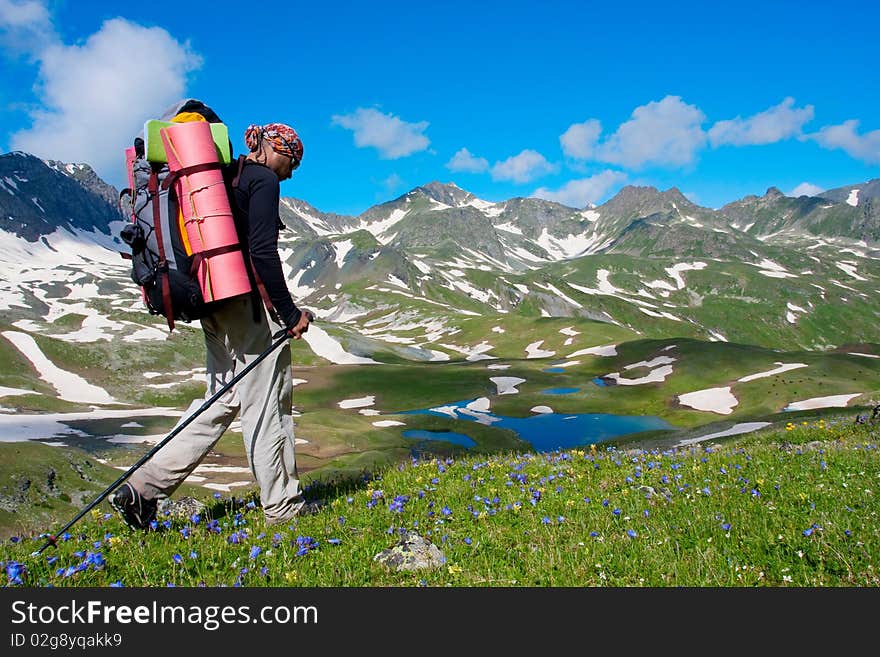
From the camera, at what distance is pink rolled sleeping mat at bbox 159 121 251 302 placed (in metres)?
7.57

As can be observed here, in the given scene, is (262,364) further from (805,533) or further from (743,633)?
(805,533)

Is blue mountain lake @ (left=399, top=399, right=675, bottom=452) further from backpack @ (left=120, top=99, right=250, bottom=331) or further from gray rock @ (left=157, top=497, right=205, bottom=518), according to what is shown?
backpack @ (left=120, top=99, right=250, bottom=331)

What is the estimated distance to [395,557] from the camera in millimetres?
6402

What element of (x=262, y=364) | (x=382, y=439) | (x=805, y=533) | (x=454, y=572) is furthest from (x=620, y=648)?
(x=382, y=439)

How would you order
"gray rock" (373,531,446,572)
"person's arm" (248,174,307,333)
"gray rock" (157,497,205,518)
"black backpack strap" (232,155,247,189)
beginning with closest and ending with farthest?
"gray rock" (373,531,446,572) → "person's arm" (248,174,307,333) → "black backpack strap" (232,155,247,189) → "gray rock" (157,497,205,518)

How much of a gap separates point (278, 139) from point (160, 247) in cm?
236

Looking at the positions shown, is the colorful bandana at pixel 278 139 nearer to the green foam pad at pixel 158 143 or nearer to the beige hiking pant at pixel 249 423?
the green foam pad at pixel 158 143

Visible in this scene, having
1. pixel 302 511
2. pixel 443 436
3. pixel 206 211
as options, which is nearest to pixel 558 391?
pixel 443 436

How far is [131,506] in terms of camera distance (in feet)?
26.0

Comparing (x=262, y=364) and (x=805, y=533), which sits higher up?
(x=262, y=364)

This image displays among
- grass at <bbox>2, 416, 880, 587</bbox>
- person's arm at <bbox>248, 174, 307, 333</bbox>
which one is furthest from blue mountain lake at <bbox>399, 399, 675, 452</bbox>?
person's arm at <bbox>248, 174, 307, 333</bbox>

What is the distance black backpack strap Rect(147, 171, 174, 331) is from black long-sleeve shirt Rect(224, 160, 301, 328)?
0.97 metres

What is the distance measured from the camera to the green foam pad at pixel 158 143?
755 centimetres

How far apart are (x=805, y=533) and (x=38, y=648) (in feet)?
24.6
